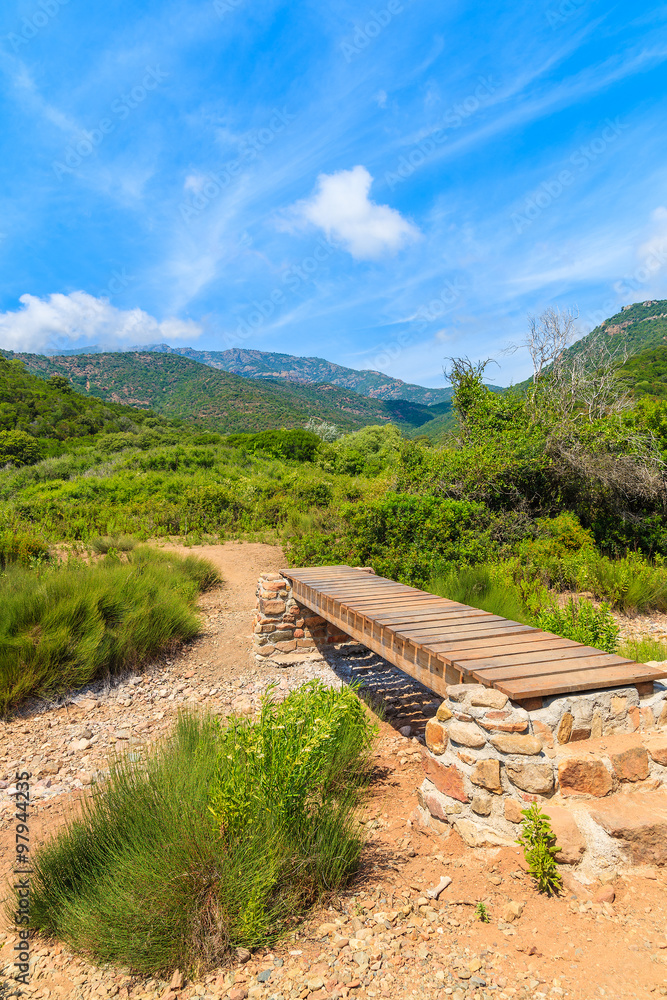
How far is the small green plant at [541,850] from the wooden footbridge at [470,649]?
1.38ft

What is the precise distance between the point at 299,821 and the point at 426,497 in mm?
5553

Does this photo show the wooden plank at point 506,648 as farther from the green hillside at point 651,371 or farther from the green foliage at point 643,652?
the green hillside at point 651,371

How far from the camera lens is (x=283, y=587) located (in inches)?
218

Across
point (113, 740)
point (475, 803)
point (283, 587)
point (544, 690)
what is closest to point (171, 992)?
point (475, 803)

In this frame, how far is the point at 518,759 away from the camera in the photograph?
85.8 inches

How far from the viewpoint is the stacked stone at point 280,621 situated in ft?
18.1

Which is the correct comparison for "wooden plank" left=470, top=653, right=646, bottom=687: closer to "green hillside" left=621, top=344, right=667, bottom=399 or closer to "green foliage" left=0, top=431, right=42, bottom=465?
"green hillside" left=621, top=344, right=667, bottom=399

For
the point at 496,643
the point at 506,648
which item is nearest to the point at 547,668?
the point at 506,648

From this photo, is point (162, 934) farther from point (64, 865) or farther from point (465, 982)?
point (465, 982)

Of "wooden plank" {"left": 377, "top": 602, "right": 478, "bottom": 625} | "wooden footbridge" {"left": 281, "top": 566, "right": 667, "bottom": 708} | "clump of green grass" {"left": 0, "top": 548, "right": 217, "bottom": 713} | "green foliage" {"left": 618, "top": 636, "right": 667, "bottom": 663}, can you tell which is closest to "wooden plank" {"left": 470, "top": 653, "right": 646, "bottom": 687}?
"wooden footbridge" {"left": 281, "top": 566, "right": 667, "bottom": 708}

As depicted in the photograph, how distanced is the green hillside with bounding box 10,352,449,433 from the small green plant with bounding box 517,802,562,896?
133ft

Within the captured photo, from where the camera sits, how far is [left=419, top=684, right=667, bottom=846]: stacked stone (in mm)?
2158

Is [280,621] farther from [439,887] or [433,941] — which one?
[433,941]

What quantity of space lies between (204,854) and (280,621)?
367 cm
